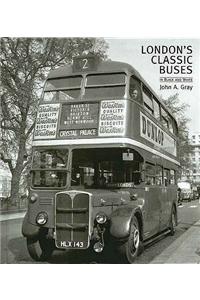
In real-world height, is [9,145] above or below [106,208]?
above

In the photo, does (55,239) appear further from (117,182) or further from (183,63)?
(183,63)

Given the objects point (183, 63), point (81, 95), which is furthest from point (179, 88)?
point (81, 95)

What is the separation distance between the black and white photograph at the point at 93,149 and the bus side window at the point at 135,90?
0.06 feet

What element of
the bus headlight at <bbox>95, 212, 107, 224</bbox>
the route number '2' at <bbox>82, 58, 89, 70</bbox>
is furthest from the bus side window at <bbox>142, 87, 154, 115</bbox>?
the bus headlight at <bbox>95, 212, 107, 224</bbox>

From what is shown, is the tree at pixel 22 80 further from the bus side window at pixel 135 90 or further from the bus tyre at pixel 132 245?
the bus tyre at pixel 132 245

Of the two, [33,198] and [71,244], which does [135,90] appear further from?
[71,244]

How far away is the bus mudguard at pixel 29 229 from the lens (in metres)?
7.54

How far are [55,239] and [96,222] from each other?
2.13 feet

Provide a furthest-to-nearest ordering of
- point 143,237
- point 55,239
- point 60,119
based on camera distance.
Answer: point 143,237 < point 60,119 < point 55,239

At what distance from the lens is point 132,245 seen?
7.67m

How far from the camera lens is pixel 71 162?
25.2 feet

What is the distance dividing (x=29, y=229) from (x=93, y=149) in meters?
1.57

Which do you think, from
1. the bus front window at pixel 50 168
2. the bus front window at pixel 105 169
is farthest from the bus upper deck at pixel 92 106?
the bus front window at pixel 105 169

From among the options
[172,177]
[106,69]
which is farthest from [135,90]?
[172,177]
